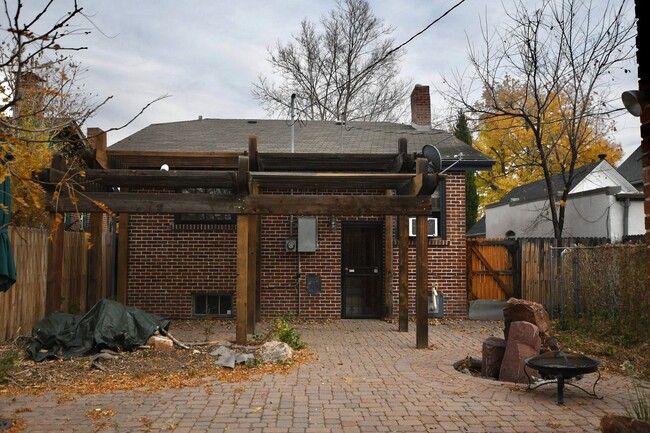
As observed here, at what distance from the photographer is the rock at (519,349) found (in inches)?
298

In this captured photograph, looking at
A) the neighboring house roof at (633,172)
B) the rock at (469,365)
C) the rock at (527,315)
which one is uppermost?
the neighboring house roof at (633,172)

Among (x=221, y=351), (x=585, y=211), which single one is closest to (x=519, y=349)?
(x=221, y=351)

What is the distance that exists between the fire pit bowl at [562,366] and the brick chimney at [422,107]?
1118 cm

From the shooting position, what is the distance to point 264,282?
13664 millimetres

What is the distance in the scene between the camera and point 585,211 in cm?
1681

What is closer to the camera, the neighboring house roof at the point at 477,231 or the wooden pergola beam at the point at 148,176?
the wooden pergola beam at the point at 148,176

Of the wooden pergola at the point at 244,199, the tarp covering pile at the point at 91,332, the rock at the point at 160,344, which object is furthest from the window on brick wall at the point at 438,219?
the tarp covering pile at the point at 91,332

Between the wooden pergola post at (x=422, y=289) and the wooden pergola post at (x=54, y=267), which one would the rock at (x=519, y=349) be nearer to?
the wooden pergola post at (x=422, y=289)

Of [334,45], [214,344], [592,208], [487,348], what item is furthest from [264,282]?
[334,45]

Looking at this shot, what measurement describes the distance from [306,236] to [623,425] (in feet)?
32.4

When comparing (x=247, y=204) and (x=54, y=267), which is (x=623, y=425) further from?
(x=54, y=267)

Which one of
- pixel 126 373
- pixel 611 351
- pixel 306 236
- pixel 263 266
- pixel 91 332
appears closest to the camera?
pixel 126 373

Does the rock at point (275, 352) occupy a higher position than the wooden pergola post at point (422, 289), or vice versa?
the wooden pergola post at point (422, 289)

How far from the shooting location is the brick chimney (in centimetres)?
1711
